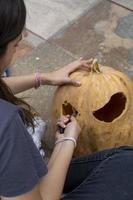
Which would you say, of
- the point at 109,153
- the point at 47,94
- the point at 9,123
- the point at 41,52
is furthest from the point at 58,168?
the point at 41,52

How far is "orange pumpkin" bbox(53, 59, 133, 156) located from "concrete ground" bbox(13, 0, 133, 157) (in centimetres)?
52

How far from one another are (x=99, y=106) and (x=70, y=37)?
1.06m

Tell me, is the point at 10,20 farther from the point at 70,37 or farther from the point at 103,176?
the point at 70,37

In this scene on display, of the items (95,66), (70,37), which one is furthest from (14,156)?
(70,37)

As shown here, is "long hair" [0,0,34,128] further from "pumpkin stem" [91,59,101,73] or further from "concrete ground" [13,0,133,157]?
"concrete ground" [13,0,133,157]

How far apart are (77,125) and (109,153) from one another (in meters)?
0.17

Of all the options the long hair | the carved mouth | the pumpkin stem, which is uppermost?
the long hair

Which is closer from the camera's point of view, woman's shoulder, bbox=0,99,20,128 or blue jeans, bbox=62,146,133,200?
woman's shoulder, bbox=0,99,20,128

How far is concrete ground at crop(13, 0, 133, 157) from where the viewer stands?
270 cm

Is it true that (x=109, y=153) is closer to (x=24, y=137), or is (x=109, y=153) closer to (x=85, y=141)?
(x=85, y=141)

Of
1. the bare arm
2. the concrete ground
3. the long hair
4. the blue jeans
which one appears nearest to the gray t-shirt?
the long hair

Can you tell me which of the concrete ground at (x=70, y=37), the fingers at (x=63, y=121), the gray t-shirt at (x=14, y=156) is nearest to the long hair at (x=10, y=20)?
the gray t-shirt at (x=14, y=156)

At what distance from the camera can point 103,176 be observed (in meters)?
1.66

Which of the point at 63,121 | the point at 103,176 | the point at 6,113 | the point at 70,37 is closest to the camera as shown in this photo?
the point at 6,113
